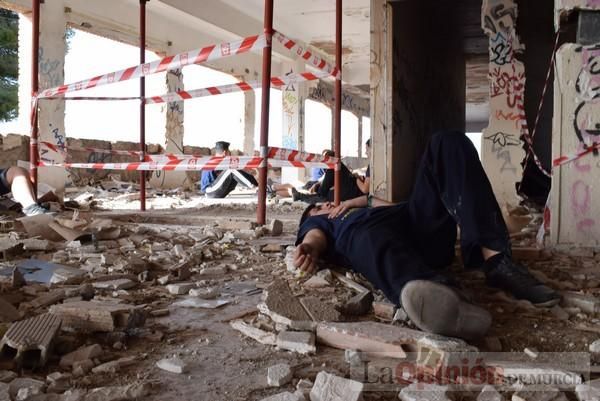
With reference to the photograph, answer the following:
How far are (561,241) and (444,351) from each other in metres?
2.27

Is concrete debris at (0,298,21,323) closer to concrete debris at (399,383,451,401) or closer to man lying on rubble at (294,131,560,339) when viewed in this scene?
man lying on rubble at (294,131,560,339)

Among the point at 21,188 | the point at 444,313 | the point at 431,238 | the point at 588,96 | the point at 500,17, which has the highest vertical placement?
the point at 500,17

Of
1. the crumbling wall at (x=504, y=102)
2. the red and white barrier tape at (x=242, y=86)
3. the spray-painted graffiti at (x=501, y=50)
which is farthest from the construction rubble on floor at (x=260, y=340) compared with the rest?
the spray-painted graffiti at (x=501, y=50)

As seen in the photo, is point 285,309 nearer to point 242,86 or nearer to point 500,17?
point 242,86

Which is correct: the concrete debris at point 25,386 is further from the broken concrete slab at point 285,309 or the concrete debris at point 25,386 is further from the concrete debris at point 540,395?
the concrete debris at point 540,395

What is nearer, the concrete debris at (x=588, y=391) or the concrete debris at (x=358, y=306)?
the concrete debris at (x=588, y=391)

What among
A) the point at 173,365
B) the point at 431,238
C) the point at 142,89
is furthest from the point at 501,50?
the point at 173,365

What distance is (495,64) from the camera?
5961 mm

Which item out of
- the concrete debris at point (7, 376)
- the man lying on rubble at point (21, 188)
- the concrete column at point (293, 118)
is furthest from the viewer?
the concrete column at point (293, 118)

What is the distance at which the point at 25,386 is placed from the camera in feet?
4.02

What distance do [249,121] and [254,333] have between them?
13852 millimetres

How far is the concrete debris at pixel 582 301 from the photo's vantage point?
1.93 metres

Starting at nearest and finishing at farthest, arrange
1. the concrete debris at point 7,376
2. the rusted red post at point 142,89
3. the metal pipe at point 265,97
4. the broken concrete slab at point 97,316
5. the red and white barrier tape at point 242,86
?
1. the concrete debris at point 7,376
2. the broken concrete slab at point 97,316
3. the metal pipe at point 265,97
4. the red and white barrier tape at point 242,86
5. the rusted red post at point 142,89

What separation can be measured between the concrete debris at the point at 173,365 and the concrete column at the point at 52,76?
825cm
